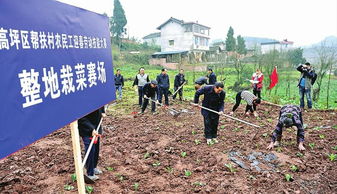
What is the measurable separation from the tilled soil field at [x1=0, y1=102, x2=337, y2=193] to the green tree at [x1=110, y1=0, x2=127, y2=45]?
1242 inches

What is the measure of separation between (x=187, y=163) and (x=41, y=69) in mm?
3661

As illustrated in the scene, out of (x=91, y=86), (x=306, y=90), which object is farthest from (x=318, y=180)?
(x=306, y=90)

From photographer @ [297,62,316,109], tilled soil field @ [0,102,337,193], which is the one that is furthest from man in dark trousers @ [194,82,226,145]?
photographer @ [297,62,316,109]

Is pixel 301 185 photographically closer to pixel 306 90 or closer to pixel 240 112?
pixel 240 112

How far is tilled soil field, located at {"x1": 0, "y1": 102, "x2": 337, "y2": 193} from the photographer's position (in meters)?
4.00

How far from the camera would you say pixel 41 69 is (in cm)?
194

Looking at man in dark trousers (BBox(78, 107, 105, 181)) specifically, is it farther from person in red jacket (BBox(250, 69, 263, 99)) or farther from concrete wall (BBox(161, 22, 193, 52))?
concrete wall (BBox(161, 22, 193, 52))

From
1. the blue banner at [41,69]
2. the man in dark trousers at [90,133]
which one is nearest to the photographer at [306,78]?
the man in dark trousers at [90,133]

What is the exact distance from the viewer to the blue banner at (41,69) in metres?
1.61

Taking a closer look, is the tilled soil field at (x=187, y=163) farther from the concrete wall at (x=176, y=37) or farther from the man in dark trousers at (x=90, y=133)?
the concrete wall at (x=176, y=37)

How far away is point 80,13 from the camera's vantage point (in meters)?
2.62

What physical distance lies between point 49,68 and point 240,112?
26.1 feet

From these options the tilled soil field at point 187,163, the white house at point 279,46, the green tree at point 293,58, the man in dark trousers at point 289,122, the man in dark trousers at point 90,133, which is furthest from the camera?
the white house at point 279,46

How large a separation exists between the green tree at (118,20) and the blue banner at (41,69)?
115ft
